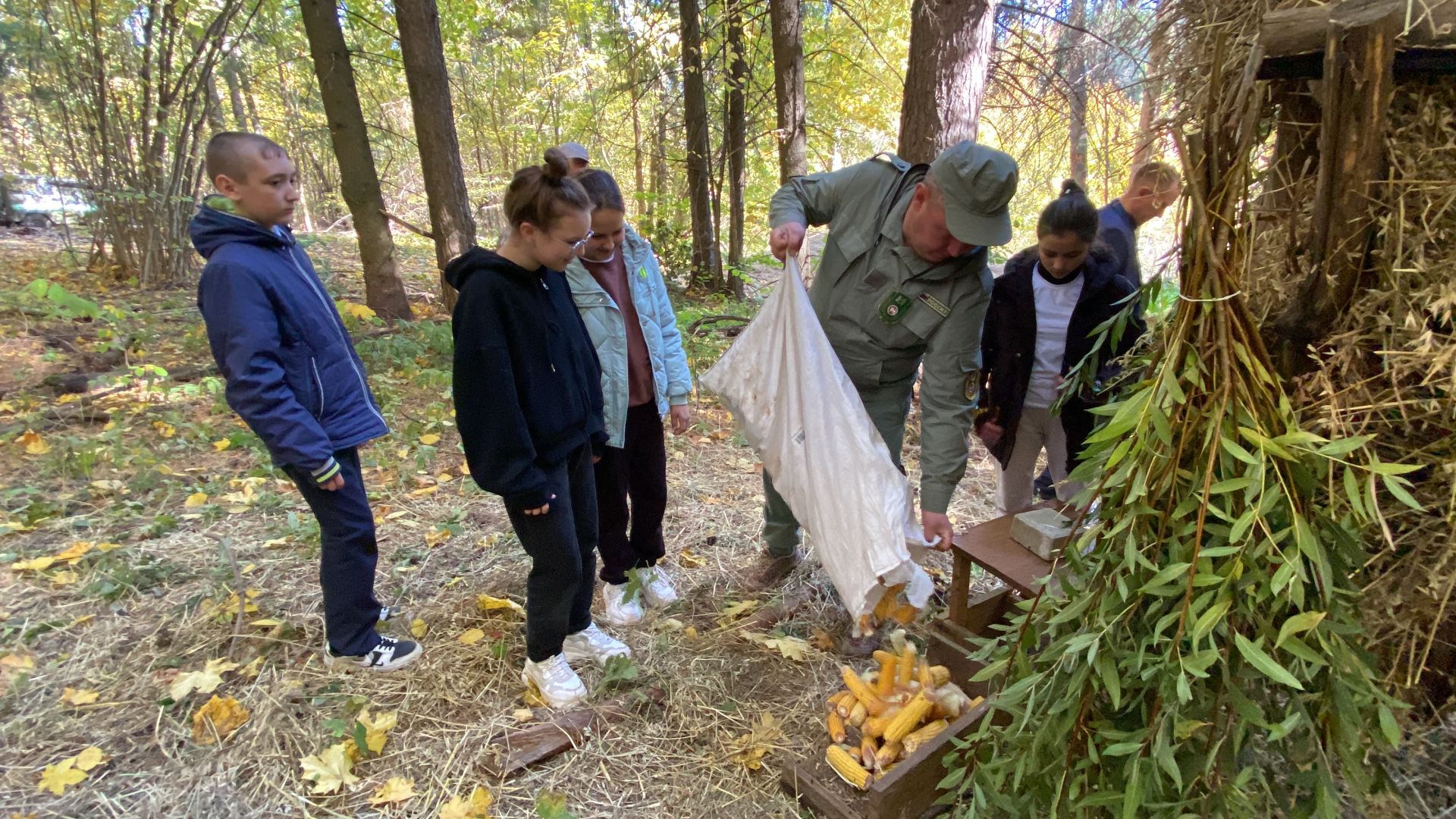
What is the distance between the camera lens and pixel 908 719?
205 cm

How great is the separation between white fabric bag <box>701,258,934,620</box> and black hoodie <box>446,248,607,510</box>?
2.24ft

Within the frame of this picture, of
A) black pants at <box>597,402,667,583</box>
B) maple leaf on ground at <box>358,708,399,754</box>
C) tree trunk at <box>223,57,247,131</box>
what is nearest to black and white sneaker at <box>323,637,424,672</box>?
maple leaf on ground at <box>358,708,399,754</box>

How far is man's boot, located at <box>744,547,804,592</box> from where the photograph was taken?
3184 millimetres

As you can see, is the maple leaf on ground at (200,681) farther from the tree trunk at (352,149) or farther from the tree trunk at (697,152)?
the tree trunk at (697,152)

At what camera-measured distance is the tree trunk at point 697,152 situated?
8148 mm

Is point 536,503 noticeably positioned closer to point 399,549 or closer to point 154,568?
point 399,549

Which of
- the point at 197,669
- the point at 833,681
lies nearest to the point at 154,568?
the point at 197,669

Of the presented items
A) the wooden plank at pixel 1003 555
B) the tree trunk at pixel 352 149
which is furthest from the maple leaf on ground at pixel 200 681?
the tree trunk at pixel 352 149

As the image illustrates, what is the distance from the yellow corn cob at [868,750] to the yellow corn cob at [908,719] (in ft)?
0.17

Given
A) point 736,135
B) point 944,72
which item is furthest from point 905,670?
point 736,135

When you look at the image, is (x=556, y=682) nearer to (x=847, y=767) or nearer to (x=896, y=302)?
(x=847, y=767)

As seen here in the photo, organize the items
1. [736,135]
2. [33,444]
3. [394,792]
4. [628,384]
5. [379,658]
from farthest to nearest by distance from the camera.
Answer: [736,135], [33,444], [628,384], [379,658], [394,792]

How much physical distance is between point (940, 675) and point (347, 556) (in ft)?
6.78

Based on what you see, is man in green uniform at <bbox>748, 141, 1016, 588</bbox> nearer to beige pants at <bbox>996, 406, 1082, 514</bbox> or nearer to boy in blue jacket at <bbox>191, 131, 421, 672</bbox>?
beige pants at <bbox>996, 406, 1082, 514</bbox>
